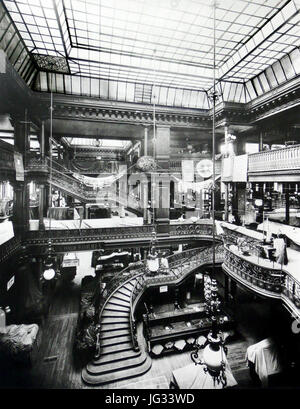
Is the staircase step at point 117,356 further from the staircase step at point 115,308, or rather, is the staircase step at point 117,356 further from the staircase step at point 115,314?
the staircase step at point 115,308

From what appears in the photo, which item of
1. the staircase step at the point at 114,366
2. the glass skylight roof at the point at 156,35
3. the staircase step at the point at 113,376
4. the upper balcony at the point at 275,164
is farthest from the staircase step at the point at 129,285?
the glass skylight roof at the point at 156,35

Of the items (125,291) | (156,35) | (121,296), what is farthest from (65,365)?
(156,35)

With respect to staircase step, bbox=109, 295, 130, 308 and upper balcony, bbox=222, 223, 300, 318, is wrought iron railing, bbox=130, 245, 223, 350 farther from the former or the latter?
upper balcony, bbox=222, 223, 300, 318

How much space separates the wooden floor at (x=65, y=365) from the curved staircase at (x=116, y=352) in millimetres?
320

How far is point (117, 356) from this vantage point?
1123 cm

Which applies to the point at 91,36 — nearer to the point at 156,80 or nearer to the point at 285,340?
→ the point at 156,80

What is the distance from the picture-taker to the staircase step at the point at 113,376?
398 inches

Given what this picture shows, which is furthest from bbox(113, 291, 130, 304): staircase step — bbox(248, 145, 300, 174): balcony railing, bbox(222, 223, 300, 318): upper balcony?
bbox(248, 145, 300, 174): balcony railing

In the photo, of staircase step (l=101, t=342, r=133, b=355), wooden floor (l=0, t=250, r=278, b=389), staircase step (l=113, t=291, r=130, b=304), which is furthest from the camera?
staircase step (l=113, t=291, r=130, b=304)

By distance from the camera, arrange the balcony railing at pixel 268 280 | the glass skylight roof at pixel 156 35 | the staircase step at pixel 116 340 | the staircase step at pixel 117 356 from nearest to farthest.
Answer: the balcony railing at pixel 268 280 < the glass skylight roof at pixel 156 35 < the staircase step at pixel 117 356 < the staircase step at pixel 116 340

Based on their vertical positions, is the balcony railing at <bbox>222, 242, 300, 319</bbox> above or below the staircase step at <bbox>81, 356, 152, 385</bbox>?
above

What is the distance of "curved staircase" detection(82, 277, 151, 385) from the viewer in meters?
10.4
